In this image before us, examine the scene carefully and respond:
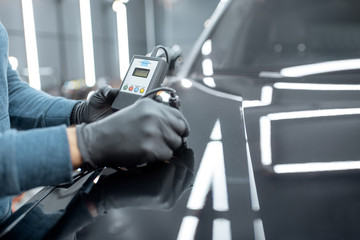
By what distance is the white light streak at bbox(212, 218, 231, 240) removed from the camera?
0.36 meters

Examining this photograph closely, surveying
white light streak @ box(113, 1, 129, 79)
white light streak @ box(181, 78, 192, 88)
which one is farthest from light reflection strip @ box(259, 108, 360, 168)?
white light streak @ box(113, 1, 129, 79)

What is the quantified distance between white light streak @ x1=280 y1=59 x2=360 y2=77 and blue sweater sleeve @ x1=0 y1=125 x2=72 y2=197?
739 mm

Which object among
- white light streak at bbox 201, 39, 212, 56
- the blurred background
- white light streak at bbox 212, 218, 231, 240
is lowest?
white light streak at bbox 212, 218, 231, 240

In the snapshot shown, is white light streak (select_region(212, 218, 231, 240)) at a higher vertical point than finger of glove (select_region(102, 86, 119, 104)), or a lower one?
lower

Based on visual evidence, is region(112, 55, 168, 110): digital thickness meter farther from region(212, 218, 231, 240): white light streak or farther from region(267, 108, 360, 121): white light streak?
region(212, 218, 231, 240): white light streak

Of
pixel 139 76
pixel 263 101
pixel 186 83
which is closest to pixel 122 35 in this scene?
pixel 186 83

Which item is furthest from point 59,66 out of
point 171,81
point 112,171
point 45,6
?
point 112,171

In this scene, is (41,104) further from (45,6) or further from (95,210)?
(45,6)

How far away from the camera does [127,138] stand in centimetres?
50

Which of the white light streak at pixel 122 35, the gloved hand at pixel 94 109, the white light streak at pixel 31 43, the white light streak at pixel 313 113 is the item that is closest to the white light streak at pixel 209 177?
the white light streak at pixel 313 113

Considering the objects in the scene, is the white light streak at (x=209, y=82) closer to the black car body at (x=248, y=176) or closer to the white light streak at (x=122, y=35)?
the black car body at (x=248, y=176)

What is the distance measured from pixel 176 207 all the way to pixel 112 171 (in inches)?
7.4

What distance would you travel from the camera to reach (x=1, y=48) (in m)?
0.79

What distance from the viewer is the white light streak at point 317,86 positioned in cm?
79
